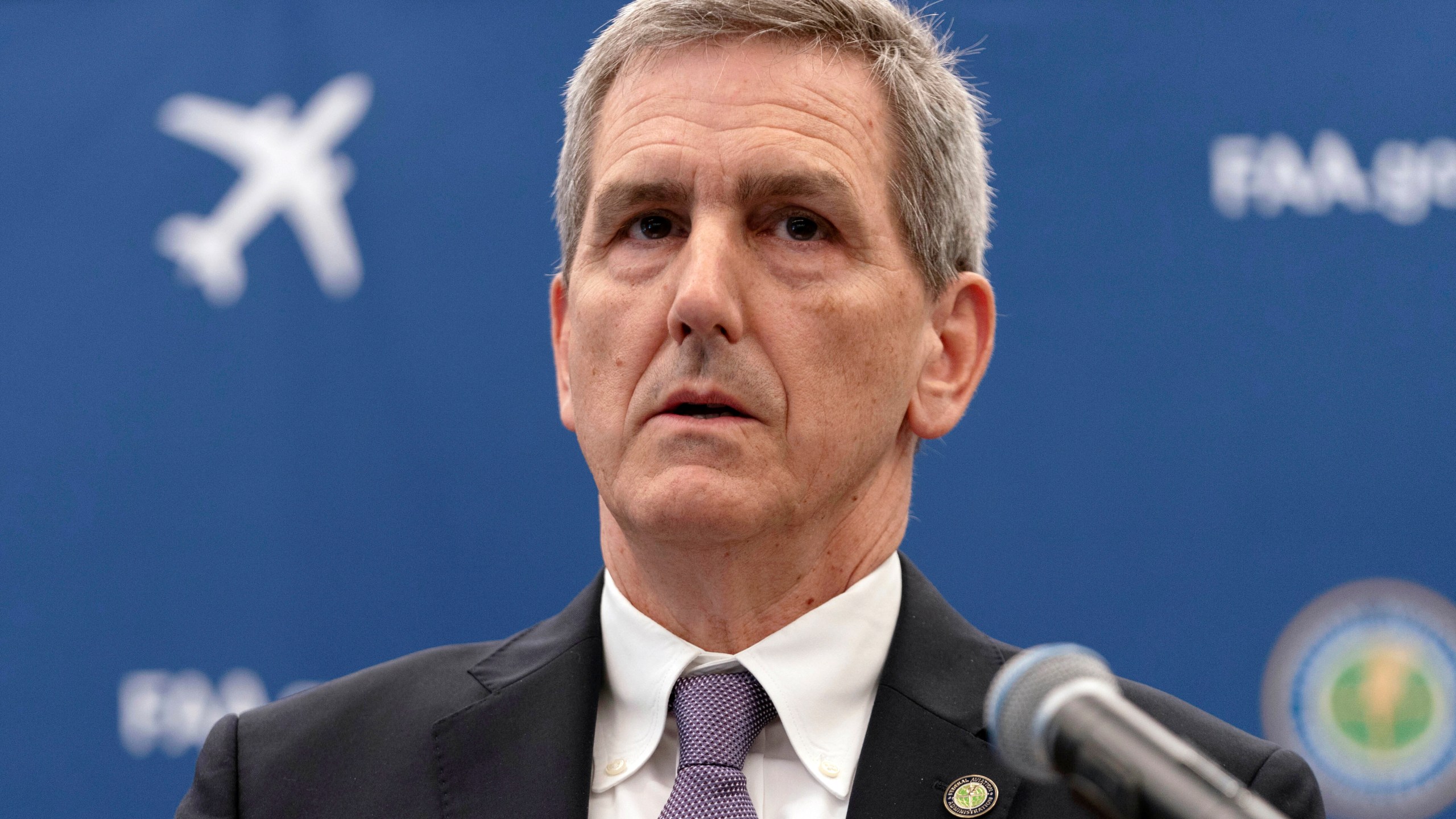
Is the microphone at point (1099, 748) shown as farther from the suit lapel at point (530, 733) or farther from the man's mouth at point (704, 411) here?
the suit lapel at point (530, 733)

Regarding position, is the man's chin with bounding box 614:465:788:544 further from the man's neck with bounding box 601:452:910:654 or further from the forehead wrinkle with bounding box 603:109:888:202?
the forehead wrinkle with bounding box 603:109:888:202

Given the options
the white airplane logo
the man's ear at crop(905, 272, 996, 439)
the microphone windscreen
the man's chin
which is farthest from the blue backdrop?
the microphone windscreen

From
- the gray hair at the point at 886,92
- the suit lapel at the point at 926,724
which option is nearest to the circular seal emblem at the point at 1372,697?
the suit lapel at the point at 926,724

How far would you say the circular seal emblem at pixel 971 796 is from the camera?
1766 millimetres

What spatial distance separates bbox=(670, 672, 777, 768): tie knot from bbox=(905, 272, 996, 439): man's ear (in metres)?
0.53

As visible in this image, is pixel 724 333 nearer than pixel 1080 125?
Yes

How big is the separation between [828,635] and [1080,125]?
1609mm

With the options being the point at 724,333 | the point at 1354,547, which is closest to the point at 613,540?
the point at 724,333

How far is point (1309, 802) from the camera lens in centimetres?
183

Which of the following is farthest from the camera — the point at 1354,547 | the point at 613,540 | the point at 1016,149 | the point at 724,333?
the point at 1016,149

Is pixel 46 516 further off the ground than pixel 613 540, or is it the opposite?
pixel 613 540

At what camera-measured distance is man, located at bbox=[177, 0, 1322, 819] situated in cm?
182

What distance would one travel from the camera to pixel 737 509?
1798mm

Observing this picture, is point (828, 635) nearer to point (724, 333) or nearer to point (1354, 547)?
point (724, 333)
